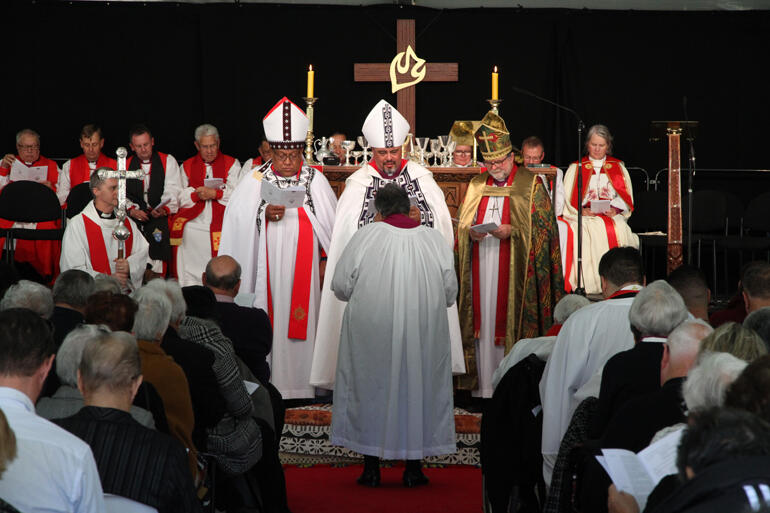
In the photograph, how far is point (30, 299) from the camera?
504cm

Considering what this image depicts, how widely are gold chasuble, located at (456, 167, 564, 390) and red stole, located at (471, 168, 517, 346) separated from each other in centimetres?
5

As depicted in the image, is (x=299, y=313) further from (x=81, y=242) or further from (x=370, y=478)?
(x=370, y=478)

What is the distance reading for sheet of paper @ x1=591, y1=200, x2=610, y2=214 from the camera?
10.7m

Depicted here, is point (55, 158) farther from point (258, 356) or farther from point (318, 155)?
point (258, 356)

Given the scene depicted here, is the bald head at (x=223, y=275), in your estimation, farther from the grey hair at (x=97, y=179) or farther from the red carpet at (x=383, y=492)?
the grey hair at (x=97, y=179)

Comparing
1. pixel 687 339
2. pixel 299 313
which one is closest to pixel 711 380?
pixel 687 339

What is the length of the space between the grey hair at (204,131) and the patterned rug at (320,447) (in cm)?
475

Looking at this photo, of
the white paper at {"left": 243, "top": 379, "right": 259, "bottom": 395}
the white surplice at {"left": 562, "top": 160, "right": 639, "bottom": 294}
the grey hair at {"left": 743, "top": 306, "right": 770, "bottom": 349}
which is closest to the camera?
the grey hair at {"left": 743, "top": 306, "right": 770, "bottom": 349}

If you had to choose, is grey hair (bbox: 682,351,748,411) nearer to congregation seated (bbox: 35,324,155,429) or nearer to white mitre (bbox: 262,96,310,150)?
congregation seated (bbox: 35,324,155,429)

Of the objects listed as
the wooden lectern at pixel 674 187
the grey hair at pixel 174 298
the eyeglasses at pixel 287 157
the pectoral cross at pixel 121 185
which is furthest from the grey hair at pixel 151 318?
the wooden lectern at pixel 674 187

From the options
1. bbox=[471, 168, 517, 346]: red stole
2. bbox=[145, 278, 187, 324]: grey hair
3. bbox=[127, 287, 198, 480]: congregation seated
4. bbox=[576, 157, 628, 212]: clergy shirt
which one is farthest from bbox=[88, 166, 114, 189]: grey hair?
bbox=[576, 157, 628, 212]: clergy shirt

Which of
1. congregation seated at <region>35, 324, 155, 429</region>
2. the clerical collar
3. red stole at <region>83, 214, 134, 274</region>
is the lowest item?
congregation seated at <region>35, 324, 155, 429</region>

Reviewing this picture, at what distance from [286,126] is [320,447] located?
255 cm

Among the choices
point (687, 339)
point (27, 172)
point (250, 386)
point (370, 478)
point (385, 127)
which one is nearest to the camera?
point (687, 339)
